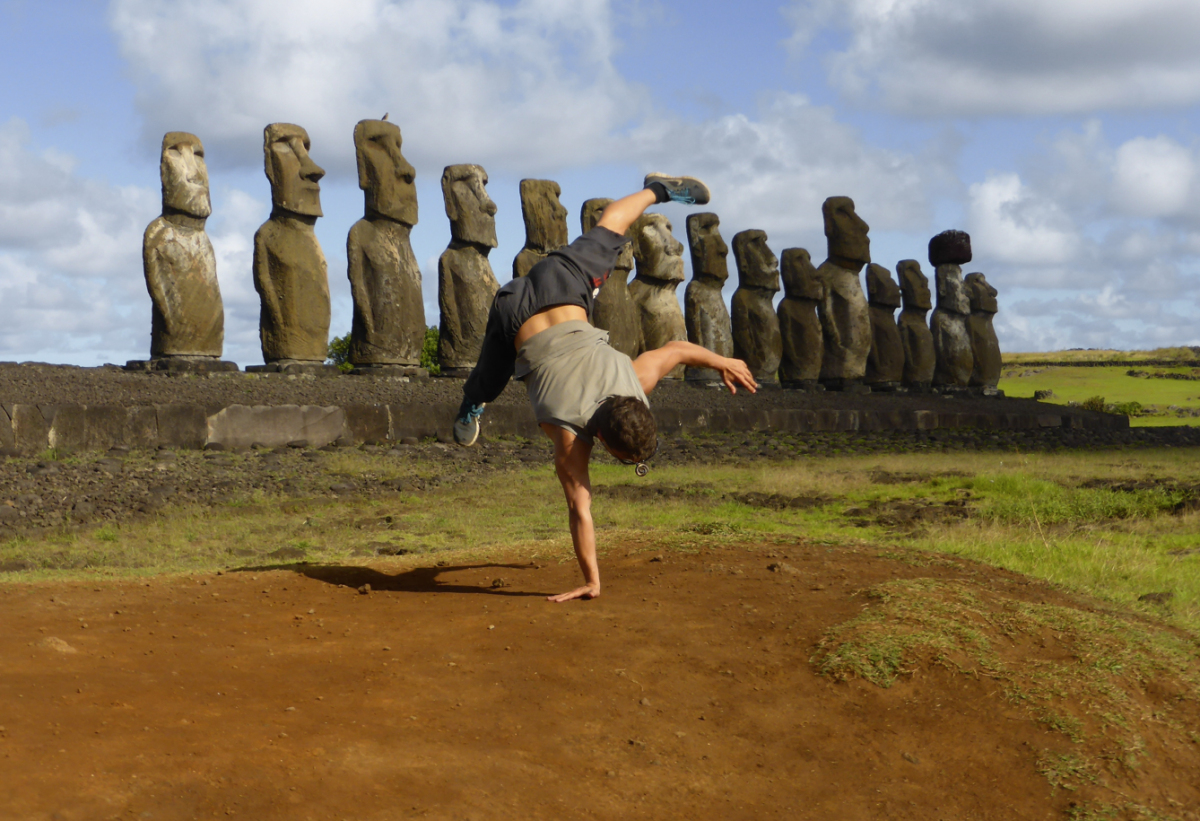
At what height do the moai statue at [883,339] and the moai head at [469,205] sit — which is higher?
the moai head at [469,205]

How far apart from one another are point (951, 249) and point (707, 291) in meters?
8.41

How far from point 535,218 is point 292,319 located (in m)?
4.63

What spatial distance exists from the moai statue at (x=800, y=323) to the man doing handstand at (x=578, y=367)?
16.5 metres

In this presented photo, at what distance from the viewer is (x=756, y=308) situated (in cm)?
2042

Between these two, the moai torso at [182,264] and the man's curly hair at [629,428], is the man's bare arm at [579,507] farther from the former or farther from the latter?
the moai torso at [182,264]

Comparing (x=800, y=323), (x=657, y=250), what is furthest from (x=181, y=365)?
(x=800, y=323)

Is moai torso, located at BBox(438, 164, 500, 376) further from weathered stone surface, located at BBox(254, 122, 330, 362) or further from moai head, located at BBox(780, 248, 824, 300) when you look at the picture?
moai head, located at BBox(780, 248, 824, 300)

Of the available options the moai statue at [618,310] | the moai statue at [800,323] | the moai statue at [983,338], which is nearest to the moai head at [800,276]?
the moai statue at [800,323]

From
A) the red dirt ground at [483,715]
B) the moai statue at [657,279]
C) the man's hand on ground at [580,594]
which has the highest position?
the moai statue at [657,279]

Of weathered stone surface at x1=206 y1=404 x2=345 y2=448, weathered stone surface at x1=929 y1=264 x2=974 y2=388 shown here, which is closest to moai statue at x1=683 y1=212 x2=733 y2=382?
weathered stone surface at x1=929 y1=264 x2=974 y2=388

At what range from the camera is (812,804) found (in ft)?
→ 9.75

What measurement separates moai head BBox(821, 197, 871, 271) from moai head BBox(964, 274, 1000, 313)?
465cm

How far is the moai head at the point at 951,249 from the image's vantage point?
2547 cm

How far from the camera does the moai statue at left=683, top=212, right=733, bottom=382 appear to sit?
64.1 ft
